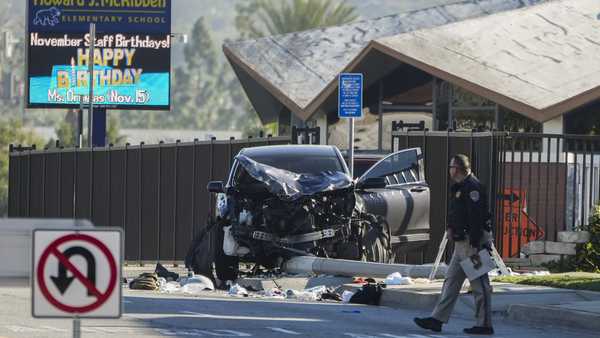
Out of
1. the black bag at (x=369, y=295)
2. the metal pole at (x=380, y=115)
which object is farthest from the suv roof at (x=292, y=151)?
the metal pole at (x=380, y=115)

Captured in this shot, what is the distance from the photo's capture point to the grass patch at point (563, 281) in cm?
1991

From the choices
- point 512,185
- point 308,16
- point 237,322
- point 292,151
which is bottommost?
point 237,322

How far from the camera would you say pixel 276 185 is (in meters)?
21.7

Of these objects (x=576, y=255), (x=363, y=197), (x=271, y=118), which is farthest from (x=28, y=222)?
(x=271, y=118)

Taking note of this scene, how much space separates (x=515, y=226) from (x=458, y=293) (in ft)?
30.7

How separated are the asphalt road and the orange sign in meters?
6.36

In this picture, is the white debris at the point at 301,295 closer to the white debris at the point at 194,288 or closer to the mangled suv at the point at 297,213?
the mangled suv at the point at 297,213

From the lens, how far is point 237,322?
16.3 metres

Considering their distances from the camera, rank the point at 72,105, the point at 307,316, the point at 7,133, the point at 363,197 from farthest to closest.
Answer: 1. the point at 7,133
2. the point at 72,105
3. the point at 363,197
4. the point at 307,316

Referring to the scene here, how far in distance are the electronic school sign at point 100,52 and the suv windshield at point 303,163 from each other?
24.8m

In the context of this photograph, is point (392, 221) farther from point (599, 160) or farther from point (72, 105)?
point (72, 105)

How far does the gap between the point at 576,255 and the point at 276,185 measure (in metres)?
5.08

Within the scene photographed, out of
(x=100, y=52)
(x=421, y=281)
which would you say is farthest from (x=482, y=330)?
(x=100, y=52)

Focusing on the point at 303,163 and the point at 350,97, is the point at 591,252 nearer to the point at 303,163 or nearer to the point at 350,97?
the point at 350,97
